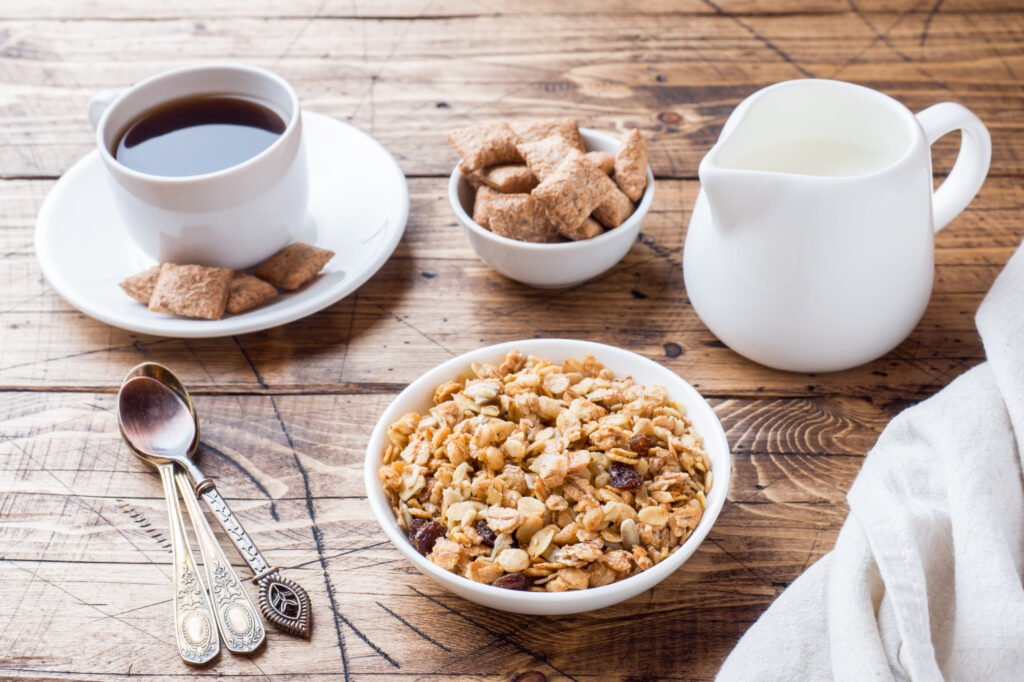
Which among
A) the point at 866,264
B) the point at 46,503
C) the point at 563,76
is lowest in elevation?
the point at 46,503

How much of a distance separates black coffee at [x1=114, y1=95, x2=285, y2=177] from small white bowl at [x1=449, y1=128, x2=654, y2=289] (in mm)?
239

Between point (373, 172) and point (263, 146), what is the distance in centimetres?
16

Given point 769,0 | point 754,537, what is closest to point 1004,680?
point 754,537

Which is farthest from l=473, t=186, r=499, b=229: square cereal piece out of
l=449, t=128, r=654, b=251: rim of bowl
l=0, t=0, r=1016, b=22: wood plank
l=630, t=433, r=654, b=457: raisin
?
l=0, t=0, r=1016, b=22: wood plank

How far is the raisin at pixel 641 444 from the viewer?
919 millimetres

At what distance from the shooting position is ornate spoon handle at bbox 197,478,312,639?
0.87 metres

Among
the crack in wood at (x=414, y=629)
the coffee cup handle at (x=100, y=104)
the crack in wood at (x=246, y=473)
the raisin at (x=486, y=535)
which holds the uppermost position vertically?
the coffee cup handle at (x=100, y=104)

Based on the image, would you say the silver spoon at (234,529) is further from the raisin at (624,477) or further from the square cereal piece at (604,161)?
the square cereal piece at (604,161)

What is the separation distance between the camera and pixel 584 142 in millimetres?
1241

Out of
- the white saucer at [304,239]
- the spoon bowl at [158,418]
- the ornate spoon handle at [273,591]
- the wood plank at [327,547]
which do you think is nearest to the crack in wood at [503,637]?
the wood plank at [327,547]

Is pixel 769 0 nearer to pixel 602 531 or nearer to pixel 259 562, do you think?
pixel 602 531

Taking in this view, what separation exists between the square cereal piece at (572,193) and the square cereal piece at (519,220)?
14 millimetres

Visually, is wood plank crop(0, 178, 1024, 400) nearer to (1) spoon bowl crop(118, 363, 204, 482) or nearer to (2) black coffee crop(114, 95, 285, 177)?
(1) spoon bowl crop(118, 363, 204, 482)

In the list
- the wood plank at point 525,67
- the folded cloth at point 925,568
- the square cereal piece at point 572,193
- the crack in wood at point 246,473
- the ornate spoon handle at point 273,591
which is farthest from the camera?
the wood plank at point 525,67
